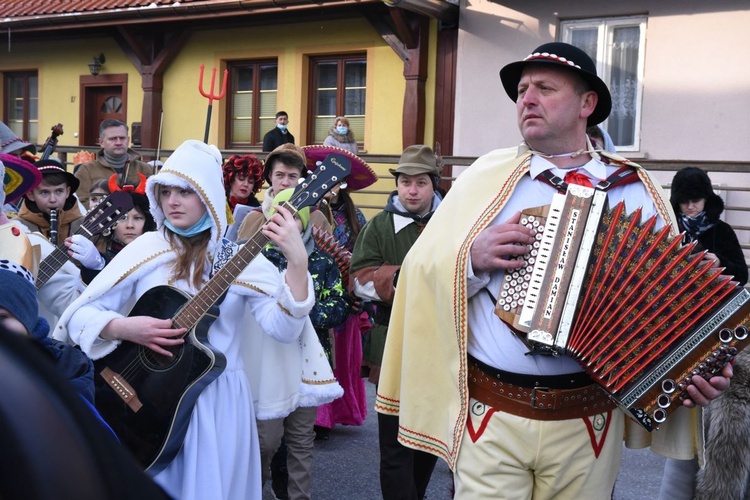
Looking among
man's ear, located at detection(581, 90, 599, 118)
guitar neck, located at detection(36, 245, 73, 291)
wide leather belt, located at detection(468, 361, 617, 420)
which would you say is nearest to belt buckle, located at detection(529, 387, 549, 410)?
→ wide leather belt, located at detection(468, 361, 617, 420)

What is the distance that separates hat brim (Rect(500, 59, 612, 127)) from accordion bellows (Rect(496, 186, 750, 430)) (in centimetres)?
50

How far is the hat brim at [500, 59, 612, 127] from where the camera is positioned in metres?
3.16

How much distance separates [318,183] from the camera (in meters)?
3.84

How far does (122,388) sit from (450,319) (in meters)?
1.43

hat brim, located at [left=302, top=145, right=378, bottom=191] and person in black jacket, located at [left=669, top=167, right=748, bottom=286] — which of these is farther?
hat brim, located at [left=302, top=145, right=378, bottom=191]

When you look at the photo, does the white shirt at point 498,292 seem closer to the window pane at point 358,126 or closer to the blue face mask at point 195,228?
the blue face mask at point 195,228

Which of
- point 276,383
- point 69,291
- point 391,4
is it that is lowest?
point 276,383

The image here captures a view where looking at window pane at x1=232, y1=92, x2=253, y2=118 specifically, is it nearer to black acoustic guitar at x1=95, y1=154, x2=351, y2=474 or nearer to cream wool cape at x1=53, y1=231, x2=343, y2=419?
cream wool cape at x1=53, y1=231, x2=343, y2=419

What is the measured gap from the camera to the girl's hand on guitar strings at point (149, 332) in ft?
12.0

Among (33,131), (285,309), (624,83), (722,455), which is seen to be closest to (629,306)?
(285,309)

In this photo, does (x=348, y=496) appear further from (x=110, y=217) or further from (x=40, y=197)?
(x=40, y=197)

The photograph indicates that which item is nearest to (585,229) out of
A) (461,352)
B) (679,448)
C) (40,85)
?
(461,352)

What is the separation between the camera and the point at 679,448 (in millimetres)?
3172

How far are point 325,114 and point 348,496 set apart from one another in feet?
38.2
